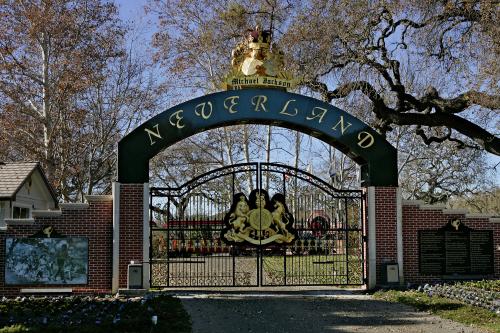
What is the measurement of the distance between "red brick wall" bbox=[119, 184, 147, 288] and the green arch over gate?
1.46ft

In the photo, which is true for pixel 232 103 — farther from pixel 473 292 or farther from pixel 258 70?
pixel 473 292

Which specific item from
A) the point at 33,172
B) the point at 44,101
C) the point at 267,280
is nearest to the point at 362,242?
the point at 267,280

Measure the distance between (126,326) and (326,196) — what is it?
7865 mm

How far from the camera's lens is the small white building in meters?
21.4

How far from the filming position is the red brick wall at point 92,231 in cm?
1451

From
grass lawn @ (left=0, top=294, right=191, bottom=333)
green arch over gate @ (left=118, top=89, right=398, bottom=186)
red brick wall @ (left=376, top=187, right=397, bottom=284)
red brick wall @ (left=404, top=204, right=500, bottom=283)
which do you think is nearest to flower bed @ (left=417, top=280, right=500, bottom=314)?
red brick wall @ (left=404, top=204, right=500, bottom=283)

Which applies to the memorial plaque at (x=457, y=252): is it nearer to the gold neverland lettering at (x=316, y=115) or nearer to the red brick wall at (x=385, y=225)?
the red brick wall at (x=385, y=225)

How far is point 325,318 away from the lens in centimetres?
1124

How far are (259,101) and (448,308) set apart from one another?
6.66 m

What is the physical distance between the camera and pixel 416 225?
15695 millimetres

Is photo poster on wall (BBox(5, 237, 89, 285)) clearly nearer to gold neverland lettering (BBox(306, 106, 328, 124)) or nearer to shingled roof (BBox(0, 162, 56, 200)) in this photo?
gold neverland lettering (BBox(306, 106, 328, 124))

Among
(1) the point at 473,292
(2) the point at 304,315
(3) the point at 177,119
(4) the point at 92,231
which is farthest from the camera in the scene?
(3) the point at 177,119

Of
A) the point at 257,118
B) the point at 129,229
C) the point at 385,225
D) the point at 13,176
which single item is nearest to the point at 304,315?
the point at 385,225

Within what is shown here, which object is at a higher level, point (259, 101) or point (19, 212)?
point (259, 101)
